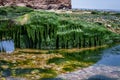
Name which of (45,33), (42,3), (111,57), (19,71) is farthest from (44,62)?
(42,3)

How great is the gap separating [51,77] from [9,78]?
50.6 inches

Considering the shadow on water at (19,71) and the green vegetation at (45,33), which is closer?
the shadow on water at (19,71)

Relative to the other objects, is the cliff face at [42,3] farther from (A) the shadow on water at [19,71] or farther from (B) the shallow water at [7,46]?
(A) the shadow on water at [19,71]

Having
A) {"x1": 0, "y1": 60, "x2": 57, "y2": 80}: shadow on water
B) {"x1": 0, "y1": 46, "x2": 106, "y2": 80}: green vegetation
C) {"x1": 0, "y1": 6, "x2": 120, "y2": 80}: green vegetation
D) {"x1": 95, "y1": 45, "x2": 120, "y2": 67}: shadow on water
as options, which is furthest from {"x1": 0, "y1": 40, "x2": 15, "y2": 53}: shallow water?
{"x1": 95, "y1": 45, "x2": 120, "y2": 67}: shadow on water

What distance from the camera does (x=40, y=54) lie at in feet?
38.3

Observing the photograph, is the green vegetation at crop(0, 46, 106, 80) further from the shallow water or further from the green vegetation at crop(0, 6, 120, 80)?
the shallow water

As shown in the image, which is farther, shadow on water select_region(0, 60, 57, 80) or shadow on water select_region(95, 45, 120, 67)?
shadow on water select_region(95, 45, 120, 67)

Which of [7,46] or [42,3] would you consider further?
[42,3]

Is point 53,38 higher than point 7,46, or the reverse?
point 53,38

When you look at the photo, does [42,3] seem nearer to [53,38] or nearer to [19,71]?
[53,38]

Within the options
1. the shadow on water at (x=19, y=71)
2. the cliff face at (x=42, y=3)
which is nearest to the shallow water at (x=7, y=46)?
the shadow on water at (x=19, y=71)

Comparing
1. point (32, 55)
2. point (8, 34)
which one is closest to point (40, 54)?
point (32, 55)

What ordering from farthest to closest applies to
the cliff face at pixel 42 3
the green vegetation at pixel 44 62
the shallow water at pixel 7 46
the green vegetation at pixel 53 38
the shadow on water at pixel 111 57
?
the cliff face at pixel 42 3, the shallow water at pixel 7 46, the green vegetation at pixel 53 38, the shadow on water at pixel 111 57, the green vegetation at pixel 44 62

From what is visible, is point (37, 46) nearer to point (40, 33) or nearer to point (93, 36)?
point (40, 33)
